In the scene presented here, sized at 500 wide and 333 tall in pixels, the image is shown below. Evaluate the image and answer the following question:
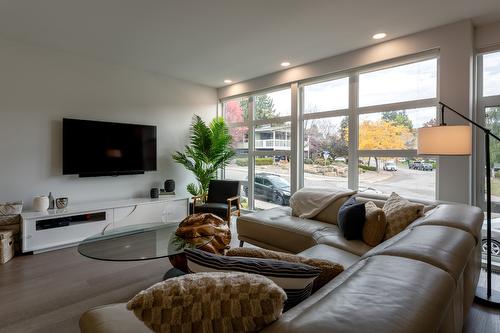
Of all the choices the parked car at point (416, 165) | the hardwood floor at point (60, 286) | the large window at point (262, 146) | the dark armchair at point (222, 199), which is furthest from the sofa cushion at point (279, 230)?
the large window at point (262, 146)

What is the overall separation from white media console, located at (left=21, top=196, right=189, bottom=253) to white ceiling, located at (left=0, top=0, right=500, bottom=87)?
7.12 ft

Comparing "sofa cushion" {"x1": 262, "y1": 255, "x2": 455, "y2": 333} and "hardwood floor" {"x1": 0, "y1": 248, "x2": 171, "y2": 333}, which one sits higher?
"sofa cushion" {"x1": 262, "y1": 255, "x2": 455, "y2": 333}

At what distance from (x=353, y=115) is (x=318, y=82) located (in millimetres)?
831

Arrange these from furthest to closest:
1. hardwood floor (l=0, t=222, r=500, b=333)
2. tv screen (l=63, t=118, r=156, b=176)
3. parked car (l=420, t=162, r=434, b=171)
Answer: tv screen (l=63, t=118, r=156, b=176), parked car (l=420, t=162, r=434, b=171), hardwood floor (l=0, t=222, r=500, b=333)

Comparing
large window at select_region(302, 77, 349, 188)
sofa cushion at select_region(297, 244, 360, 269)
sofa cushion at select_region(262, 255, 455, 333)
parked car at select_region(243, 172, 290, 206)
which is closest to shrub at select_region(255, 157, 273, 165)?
parked car at select_region(243, 172, 290, 206)

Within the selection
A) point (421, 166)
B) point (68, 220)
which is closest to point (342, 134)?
point (421, 166)

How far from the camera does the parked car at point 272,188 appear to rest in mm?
4888

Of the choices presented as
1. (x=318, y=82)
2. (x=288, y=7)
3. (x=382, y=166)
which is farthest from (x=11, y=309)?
(x=318, y=82)

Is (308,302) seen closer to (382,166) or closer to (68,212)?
(382,166)

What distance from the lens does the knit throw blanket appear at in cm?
320

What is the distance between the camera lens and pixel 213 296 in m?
0.71

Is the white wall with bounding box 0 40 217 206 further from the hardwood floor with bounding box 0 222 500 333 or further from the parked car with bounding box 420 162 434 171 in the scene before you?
the parked car with bounding box 420 162 434 171

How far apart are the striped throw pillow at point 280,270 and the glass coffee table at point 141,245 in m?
1.31

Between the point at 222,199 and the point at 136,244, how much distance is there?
222 centimetres
